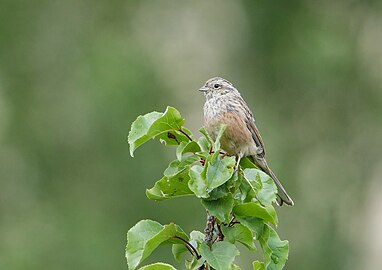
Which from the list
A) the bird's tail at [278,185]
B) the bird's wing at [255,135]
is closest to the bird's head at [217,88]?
the bird's wing at [255,135]

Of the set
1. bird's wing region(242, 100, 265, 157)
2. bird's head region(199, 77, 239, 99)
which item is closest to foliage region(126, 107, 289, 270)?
bird's wing region(242, 100, 265, 157)

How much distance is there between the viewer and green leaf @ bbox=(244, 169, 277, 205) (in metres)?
3.02

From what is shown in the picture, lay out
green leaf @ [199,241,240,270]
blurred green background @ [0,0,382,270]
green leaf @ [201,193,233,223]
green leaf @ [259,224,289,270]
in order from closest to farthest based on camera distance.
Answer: green leaf @ [199,241,240,270], green leaf @ [201,193,233,223], green leaf @ [259,224,289,270], blurred green background @ [0,0,382,270]

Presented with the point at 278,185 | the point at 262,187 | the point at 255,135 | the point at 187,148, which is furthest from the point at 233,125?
the point at 262,187

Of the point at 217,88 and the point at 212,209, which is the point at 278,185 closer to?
the point at 217,88

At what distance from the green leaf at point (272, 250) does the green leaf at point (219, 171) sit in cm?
21

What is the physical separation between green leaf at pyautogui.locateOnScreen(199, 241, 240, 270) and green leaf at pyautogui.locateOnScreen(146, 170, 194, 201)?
0.81 feet

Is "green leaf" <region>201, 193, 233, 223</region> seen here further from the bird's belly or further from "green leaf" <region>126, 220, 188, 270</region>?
the bird's belly

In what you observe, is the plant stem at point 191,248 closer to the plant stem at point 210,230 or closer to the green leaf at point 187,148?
the plant stem at point 210,230

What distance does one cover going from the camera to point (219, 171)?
2938mm

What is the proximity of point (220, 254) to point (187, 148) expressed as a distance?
450mm

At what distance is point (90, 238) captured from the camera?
11.4 metres

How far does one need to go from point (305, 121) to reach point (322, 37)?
113 centimetres

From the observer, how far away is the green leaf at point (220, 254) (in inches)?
109
